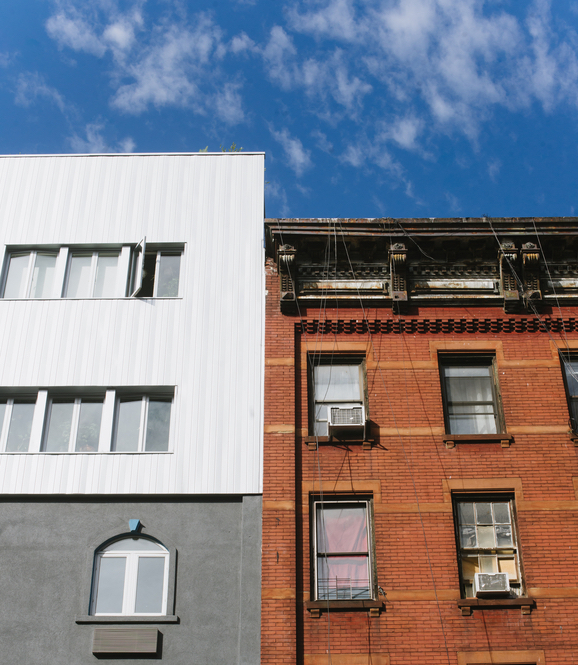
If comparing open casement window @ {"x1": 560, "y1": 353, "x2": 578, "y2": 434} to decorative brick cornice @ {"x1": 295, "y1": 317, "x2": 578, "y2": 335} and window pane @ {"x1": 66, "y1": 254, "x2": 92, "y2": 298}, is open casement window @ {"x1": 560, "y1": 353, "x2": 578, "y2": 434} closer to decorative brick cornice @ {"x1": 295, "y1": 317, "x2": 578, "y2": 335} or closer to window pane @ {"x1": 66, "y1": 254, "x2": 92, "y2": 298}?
decorative brick cornice @ {"x1": 295, "y1": 317, "x2": 578, "y2": 335}

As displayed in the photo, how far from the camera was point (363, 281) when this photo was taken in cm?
1525

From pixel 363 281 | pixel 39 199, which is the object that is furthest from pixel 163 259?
pixel 363 281

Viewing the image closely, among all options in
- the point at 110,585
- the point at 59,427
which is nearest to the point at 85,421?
the point at 59,427

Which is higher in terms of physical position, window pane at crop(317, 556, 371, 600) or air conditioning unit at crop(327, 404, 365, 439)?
air conditioning unit at crop(327, 404, 365, 439)

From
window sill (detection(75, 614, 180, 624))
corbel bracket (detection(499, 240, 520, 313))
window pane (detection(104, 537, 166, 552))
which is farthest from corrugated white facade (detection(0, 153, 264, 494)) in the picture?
corbel bracket (detection(499, 240, 520, 313))

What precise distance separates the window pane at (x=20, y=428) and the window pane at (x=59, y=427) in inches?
16.8

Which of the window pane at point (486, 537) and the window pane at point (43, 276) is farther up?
the window pane at point (43, 276)

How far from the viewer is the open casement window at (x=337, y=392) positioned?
13.5 meters

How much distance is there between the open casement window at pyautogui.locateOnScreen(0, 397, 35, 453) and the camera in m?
13.6

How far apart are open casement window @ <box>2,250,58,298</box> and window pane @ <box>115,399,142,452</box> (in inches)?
126

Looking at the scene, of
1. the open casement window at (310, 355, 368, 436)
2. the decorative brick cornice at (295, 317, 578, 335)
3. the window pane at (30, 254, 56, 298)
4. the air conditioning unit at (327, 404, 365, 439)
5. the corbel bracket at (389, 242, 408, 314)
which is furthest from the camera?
the window pane at (30, 254, 56, 298)

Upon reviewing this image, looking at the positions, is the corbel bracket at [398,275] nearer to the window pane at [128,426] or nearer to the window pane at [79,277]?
the window pane at [128,426]

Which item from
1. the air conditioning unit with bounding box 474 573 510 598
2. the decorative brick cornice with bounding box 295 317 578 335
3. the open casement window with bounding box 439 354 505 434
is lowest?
the air conditioning unit with bounding box 474 573 510 598

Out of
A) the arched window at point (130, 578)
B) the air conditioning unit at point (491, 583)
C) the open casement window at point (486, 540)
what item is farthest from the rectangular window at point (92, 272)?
the air conditioning unit at point (491, 583)
